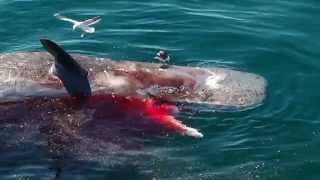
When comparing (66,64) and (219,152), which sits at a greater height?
(66,64)

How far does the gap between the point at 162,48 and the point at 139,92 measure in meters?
2.91

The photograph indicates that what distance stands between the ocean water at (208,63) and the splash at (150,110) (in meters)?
0.14

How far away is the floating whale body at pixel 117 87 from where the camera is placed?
8.32 metres

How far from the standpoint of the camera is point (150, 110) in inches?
328

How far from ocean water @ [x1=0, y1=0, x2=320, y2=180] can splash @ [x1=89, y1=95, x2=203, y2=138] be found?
136mm

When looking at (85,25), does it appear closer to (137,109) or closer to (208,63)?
(208,63)

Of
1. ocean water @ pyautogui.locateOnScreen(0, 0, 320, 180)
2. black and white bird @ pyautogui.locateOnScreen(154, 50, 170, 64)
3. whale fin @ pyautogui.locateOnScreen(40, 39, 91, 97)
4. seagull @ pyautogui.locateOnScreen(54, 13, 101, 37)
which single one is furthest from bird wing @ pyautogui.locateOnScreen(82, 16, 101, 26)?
whale fin @ pyautogui.locateOnScreen(40, 39, 91, 97)

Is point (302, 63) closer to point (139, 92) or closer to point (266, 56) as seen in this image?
point (266, 56)

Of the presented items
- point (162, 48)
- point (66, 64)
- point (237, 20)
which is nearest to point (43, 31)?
point (162, 48)

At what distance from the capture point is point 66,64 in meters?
8.26

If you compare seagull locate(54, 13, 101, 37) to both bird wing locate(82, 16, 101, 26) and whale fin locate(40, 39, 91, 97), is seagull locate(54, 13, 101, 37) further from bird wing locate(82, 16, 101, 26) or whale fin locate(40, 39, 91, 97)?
whale fin locate(40, 39, 91, 97)

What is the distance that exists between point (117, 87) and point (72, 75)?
61 centimetres

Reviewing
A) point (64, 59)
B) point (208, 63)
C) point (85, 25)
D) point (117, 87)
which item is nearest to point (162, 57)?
point (208, 63)

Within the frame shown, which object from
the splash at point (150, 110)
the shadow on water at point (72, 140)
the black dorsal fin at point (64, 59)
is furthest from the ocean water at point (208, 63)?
the black dorsal fin at point (64, 59)
